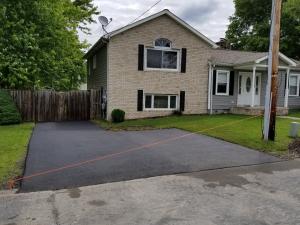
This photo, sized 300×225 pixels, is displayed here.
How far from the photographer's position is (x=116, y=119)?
1820 centimetres

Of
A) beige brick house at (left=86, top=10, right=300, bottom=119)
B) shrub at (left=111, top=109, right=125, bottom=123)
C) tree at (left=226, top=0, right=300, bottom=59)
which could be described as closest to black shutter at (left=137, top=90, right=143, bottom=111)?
beige brick house at (left=86, top=10, right=300, bottom=119)

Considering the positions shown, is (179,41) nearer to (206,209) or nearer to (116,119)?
(116,119)

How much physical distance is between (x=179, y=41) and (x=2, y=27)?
35.3ft

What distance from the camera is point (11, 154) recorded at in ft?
29.9

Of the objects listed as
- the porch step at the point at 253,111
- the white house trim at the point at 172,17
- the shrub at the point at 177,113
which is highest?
the white house trim at the point at 172,17

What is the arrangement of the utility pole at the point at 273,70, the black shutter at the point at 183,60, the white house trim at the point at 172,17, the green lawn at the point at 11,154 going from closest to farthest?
the green lawn at the point at 11,154
the utility pole at the point at 273,70
the white house trim at the point at 172,17
the black shutter at the point at 183,60

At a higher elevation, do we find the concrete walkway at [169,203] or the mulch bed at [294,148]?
the mulch bed at [294,148]

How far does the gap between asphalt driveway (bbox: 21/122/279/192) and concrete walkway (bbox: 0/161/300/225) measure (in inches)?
21.7

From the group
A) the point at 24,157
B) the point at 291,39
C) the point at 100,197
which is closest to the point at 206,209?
the point at 100,197

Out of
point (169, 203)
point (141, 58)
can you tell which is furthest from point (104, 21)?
point (169, 203)

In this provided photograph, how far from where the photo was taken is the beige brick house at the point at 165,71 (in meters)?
18.6

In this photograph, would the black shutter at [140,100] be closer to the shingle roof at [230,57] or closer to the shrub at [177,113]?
the shrub at [177,113]

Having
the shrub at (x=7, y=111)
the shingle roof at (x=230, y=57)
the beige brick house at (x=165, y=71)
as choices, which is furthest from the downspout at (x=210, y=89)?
the shrub at (x=7, y=111)

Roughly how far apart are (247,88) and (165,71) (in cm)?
602
